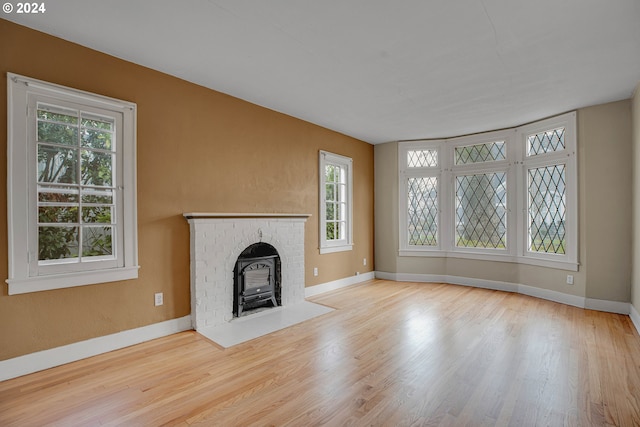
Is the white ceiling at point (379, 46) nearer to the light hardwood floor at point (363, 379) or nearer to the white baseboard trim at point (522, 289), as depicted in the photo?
the white baseboard trim at point (522, 289)

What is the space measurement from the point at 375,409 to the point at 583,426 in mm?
1222

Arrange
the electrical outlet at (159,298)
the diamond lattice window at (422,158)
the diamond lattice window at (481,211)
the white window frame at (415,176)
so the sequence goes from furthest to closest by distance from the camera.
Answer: the diamond lattice window at (422,158)
the white window frame at (415,176)
the diamond lattice window at (481,211)
the electrical outlet at (159,298)

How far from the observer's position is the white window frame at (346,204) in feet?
16.6

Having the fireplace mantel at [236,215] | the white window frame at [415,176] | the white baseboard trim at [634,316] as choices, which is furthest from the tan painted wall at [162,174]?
the white baseboard trim at [634,316]

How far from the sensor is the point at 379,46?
2670 millimetres

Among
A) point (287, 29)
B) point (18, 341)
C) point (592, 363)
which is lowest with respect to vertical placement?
point (592, 363)

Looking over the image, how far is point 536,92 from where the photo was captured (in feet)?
11.9

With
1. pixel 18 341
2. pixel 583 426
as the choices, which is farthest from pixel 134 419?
pixel 583 426

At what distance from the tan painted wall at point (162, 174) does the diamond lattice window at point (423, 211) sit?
2.16 meters

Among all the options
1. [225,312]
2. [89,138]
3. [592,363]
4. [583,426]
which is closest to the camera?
[583,426]

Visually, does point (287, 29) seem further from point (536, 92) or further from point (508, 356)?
point (508, 356)

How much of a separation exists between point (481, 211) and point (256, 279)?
3.97m

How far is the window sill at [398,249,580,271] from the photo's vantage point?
14.3 feet

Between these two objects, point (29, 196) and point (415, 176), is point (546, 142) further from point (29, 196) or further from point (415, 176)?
point (29, 196)
